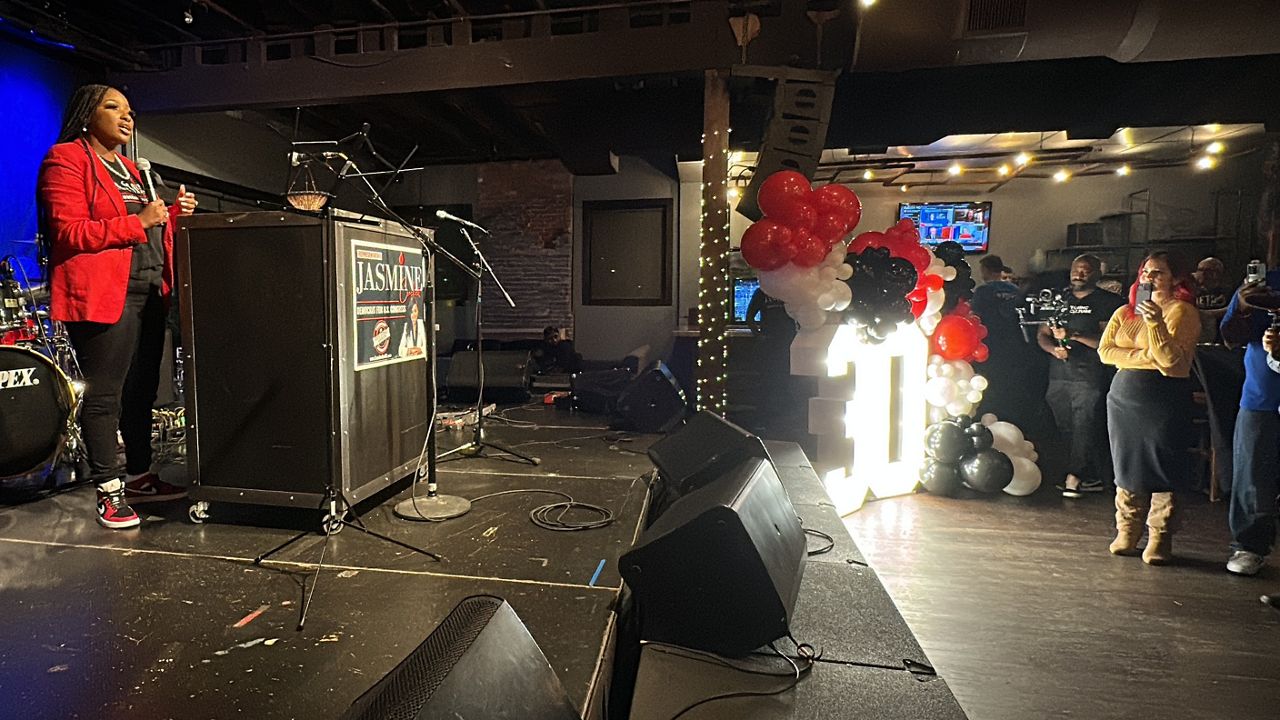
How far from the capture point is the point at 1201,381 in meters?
4.45

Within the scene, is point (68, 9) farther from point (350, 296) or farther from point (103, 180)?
point (350, 296)

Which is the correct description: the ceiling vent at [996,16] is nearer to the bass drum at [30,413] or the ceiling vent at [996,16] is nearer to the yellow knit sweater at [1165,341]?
the yellow knit sweater at [1165,341]

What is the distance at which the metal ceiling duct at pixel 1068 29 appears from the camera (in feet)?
10.7

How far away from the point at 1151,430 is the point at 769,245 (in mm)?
2319

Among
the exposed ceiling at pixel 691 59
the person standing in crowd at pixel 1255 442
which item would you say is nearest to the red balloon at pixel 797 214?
the exposed ceiling at pixel 691 59

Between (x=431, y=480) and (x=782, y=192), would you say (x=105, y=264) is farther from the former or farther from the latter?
(x=782, y=192)

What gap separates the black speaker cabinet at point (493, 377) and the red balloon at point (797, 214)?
325 cm

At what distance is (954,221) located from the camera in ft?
28.0

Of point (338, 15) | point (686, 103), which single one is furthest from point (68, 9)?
point (686, 103)

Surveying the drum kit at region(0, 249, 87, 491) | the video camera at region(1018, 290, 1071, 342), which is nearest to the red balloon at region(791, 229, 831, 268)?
the video camera at region(1018, 290, 1071, 342)

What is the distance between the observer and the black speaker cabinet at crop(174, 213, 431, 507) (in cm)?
222

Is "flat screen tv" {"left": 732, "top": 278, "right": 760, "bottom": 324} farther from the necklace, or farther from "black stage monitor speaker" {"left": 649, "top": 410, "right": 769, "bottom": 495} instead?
the necklace

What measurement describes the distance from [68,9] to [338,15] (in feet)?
5.76

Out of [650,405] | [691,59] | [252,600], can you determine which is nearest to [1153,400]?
[650,405]
